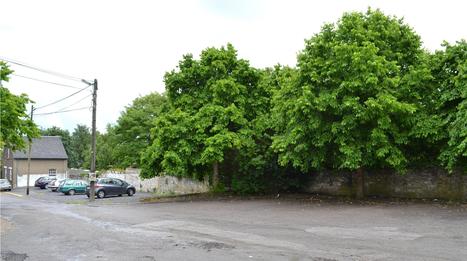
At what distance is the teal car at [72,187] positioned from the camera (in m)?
43.5

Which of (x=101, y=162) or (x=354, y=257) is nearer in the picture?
(x=354, y=257)

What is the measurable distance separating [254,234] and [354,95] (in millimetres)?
8861

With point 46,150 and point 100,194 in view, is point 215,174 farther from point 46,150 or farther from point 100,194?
point 46,150

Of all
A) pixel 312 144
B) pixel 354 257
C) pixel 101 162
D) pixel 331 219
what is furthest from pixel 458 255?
pixel 101 162

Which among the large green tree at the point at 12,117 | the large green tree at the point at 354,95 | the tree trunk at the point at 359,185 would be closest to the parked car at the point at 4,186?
the large green tree at the point at 12,117

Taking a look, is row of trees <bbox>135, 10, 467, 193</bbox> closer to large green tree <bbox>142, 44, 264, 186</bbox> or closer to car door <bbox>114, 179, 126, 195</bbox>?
large green tree <bbox>142, 44, 264, 186</bbox>

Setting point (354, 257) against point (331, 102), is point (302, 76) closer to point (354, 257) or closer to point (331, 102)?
point (331, 102)

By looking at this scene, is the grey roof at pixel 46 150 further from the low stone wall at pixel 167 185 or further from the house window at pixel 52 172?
the low stone wall at pixel 167 185

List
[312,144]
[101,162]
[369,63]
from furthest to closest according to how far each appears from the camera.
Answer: [101,162]
[312,144]
[369,63]

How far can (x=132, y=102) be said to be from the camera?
5516cm

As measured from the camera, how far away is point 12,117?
1895 centimetres

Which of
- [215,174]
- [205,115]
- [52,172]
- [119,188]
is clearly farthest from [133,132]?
[205,115]

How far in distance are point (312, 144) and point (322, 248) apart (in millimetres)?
10533

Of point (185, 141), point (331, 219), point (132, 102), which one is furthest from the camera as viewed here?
point (132, 102)
